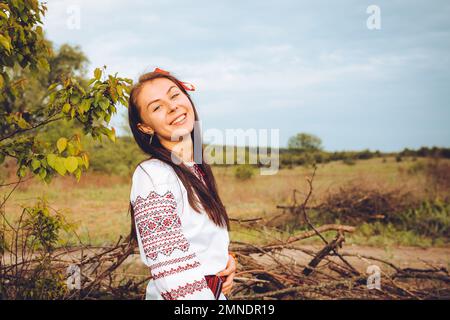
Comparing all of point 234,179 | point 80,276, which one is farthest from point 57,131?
point 80,276

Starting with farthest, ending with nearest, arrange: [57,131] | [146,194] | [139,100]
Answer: [57,131] < [139,100] < [146,194]

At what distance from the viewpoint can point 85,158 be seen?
7.59 feet

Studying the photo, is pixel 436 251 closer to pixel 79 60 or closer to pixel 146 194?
Result: pixel 146 194

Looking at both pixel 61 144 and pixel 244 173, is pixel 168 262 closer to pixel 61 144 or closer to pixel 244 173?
pixel 61 144

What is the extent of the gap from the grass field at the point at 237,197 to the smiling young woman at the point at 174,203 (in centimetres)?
378

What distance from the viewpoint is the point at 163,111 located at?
1.79 metres

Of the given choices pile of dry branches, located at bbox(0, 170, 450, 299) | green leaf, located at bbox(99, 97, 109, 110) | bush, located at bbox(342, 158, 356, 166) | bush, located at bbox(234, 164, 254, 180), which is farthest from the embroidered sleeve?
bush, located at bbox(342, 158, 356, 166)

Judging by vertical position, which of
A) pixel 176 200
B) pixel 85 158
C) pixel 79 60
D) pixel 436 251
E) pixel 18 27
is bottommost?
pixel 436 251

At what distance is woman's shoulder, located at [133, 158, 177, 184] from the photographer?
1.54 metres

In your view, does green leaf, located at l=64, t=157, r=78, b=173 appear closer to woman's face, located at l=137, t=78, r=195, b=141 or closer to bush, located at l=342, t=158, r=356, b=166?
woman's face, located at l=137, t=78, r=195, b=141

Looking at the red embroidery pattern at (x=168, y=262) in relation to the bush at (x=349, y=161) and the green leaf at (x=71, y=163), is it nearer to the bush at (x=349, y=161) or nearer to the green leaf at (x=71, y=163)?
the green leaf at (x=71, y=163)

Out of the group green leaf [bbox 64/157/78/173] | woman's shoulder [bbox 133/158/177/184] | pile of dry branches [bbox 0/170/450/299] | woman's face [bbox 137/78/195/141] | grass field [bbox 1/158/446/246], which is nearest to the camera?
woman's shoulder [bbox 133/158/177/184]

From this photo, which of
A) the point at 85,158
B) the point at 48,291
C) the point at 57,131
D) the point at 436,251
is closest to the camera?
the point at 85,158

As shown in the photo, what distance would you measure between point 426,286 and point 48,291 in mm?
4048
